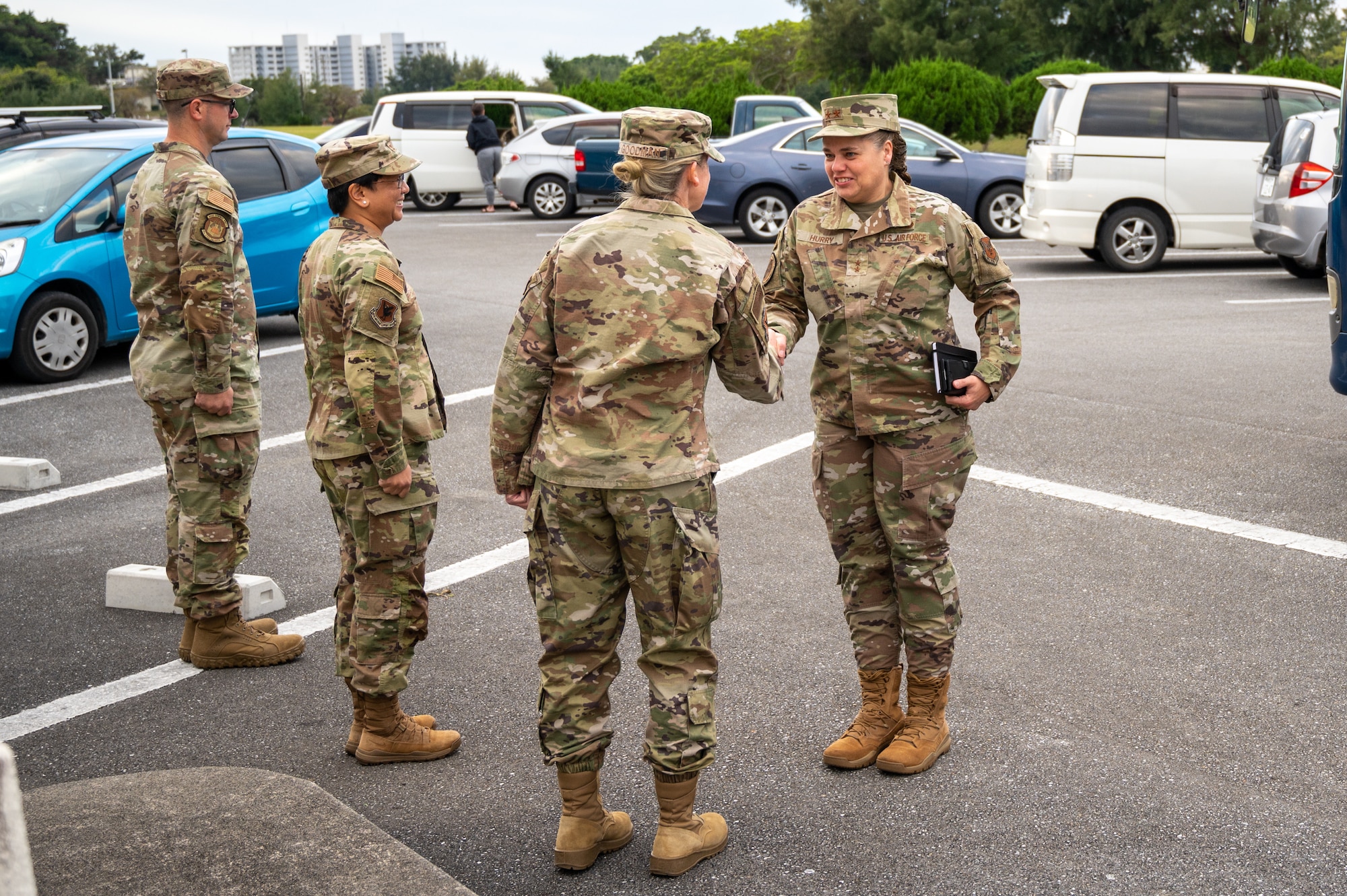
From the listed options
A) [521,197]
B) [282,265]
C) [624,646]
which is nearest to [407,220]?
[521,197]

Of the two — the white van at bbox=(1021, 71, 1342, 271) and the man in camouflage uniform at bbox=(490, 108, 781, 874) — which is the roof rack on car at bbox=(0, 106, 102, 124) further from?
the man in camouflage uniform at bbox=(490, 108, 781, 874)

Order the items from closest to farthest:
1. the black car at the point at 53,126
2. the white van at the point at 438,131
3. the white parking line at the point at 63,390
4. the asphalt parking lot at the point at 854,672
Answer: the asphalt parking lot at the point at 854,672
the white parking line at the point at 63,390
the black car at the point at 53,126
the white van at the point at 438,131

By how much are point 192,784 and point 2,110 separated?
39.6ft

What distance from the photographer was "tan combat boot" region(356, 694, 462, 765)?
4020 mm

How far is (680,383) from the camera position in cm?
330

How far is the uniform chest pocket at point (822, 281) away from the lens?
3.93m

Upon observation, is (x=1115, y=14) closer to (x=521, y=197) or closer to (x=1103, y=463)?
(x=521, y=197)

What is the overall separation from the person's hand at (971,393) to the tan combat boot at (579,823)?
1.51m

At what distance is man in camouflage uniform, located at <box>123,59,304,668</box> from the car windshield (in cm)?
529

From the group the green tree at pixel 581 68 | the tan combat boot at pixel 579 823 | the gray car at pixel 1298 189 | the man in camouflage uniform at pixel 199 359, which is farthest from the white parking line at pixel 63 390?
the green tree at pixel 581 68

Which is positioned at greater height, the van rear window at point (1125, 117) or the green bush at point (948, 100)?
the green bush at point (948, 100)

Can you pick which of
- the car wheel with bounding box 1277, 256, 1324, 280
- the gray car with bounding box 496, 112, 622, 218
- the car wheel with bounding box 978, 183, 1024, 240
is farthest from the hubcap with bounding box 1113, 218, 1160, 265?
the gray car with bounding box 496, 112, 622, 218

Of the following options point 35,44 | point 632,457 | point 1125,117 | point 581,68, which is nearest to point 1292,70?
point 1125,117

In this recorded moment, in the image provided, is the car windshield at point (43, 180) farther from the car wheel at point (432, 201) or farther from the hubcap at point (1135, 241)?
the car wheel at point (432, 201)
